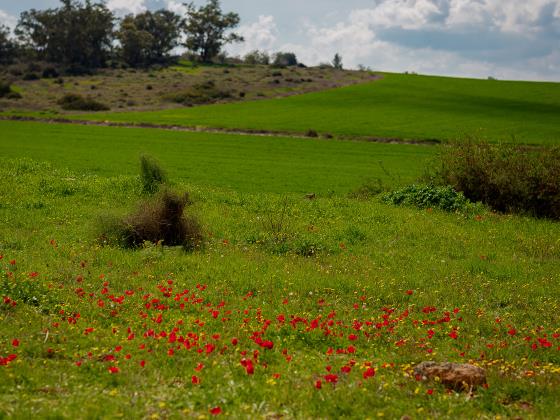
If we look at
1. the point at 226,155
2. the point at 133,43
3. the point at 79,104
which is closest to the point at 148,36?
the point at 133,43

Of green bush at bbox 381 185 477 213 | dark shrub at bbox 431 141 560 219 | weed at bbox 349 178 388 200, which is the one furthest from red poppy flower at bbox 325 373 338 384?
weed at bbox 349 178 388 200

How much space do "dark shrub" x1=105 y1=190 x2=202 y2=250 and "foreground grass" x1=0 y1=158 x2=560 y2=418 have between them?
1.97 feet

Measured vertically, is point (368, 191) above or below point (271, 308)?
above

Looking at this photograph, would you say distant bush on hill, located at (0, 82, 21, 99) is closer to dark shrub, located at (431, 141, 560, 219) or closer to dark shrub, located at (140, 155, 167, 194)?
dark shrub, located at (140, 155, 167, 194)

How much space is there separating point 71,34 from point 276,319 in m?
136

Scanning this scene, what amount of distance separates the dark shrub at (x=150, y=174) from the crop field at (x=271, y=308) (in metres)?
0.57

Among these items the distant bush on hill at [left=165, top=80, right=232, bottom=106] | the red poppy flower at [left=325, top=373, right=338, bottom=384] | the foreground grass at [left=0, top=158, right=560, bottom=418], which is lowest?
the foreground grass at [left=0, top=158, right=560, bottom=418]

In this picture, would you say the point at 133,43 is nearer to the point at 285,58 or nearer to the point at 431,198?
the point at 285,58

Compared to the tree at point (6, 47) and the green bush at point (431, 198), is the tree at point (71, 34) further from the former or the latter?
the green bush at point (431, 198)

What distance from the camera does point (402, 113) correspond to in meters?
71.2

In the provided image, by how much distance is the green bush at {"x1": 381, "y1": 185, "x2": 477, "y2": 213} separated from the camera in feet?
77.0

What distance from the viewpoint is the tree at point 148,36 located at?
5256 inches

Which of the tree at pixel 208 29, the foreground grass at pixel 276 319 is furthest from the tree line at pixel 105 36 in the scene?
the foreground grass at pixel 276 319

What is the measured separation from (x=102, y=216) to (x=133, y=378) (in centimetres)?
917
